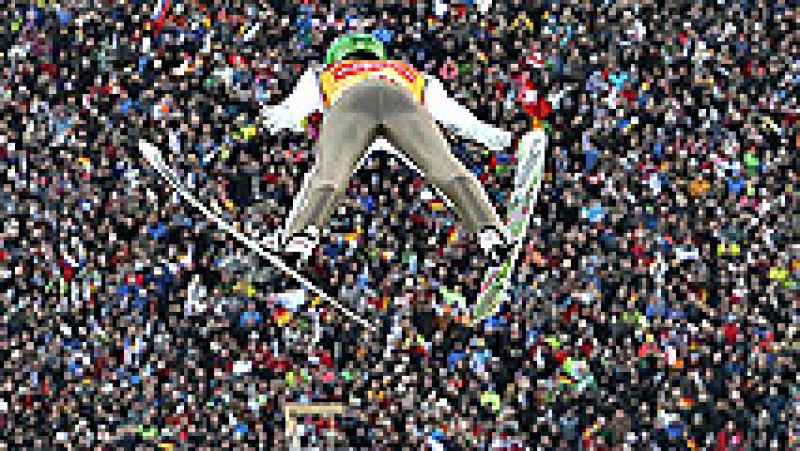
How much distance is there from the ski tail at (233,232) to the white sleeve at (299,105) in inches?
57.4

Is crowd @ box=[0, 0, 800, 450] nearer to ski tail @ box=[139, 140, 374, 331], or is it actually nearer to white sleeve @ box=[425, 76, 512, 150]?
ski tail @ box=[139, 140, 374, 331]

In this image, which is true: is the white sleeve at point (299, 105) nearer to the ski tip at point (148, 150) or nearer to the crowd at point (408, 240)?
the crowd at point (408, 240)

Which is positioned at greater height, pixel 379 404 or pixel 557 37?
pixel 557 37

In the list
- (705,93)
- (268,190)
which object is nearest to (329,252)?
(268,190)

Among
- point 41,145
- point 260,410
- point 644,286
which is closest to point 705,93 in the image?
point 644,286

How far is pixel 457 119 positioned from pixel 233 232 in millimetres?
2903

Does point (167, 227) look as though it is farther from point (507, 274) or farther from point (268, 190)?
point (507, 274)

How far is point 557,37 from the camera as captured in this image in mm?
14805

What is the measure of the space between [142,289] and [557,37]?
5601 mm

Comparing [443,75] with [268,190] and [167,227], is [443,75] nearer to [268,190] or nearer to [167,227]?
[268,190]

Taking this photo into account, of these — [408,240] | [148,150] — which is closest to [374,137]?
[408,240]

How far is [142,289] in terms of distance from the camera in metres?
14.5

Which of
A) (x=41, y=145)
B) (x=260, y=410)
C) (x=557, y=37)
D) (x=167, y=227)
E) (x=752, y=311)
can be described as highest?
(x=557, y=37)

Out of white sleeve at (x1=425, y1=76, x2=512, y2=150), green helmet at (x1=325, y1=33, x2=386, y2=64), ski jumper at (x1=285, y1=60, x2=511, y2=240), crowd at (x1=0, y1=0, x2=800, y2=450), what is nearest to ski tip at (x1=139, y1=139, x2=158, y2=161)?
crowd at (x1=0, y1=0, x2=800, y2=450)
